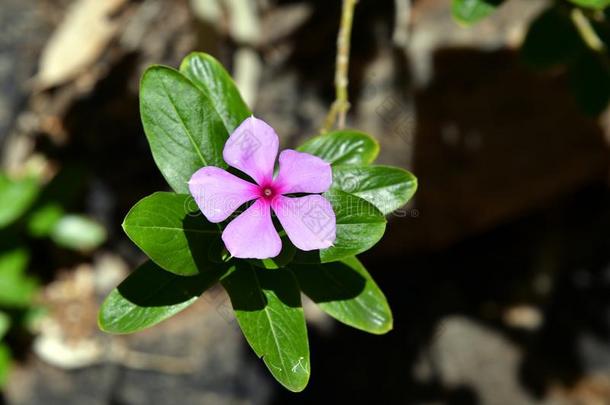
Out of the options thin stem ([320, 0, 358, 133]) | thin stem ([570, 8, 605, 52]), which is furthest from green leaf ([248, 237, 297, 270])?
thin stem ([570, 8, 605, 52])

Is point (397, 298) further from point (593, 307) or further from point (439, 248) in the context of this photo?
point (593, 307)

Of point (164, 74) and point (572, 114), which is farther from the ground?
point (164, 74)

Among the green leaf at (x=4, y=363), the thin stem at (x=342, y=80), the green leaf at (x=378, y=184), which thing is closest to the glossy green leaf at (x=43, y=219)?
the green leaf at (x=4, y=363)

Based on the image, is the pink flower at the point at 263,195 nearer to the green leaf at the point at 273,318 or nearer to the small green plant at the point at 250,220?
the small green plant at the point at 250,220

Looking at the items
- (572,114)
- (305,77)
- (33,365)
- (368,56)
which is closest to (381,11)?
(368,56)

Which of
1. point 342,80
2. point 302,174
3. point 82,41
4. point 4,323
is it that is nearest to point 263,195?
point 302,174

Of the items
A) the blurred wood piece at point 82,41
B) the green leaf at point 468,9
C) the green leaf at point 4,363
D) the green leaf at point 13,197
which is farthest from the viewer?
the blurred wood piece at point 82,41

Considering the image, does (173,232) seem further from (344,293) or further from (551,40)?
(551,40)

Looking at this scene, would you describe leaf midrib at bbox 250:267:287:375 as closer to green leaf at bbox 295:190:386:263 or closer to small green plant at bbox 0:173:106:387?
green leaf at bbox 295:190:386:263
